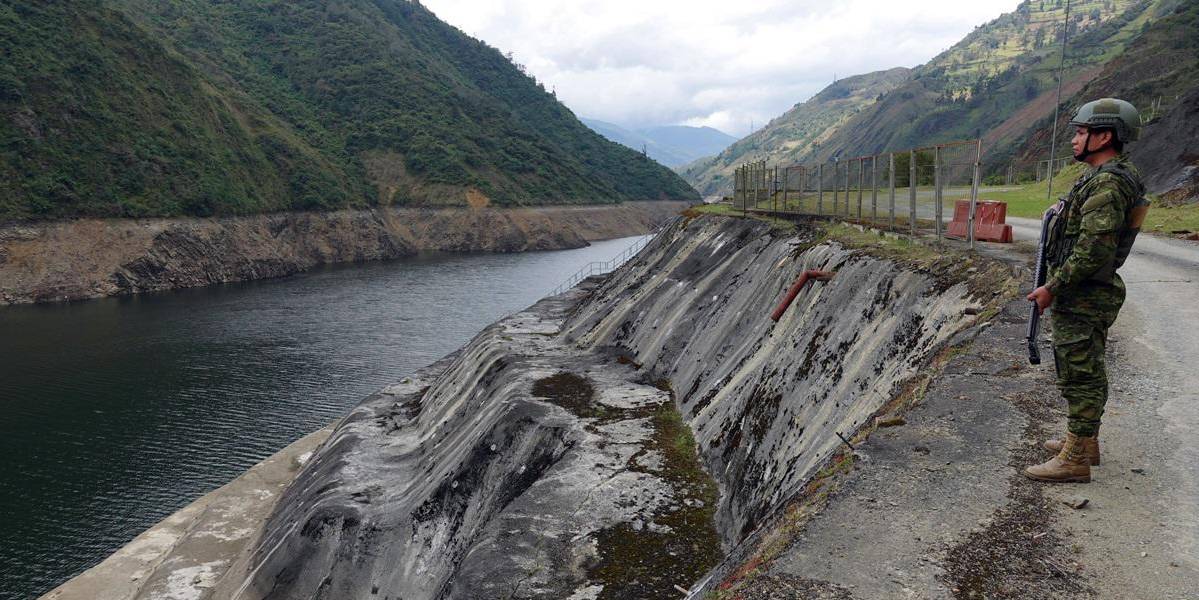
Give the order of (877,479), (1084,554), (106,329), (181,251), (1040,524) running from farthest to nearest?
1. (181,251)
2. (106,329)
3. (877,479)
4. (1040,524)
5. (1084,554)

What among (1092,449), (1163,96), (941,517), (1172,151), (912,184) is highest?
(1163,96)

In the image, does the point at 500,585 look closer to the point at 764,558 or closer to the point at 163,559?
the point at 764,558

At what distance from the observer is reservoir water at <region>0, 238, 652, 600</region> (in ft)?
91.3

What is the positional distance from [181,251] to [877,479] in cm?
8885

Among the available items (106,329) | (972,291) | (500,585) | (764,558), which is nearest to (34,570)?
(500,585)

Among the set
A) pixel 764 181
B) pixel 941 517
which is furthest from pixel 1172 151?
pixel 941 517

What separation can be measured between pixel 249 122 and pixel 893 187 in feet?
378

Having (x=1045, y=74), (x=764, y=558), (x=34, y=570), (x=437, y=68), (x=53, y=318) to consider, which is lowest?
(x=34, y=570)

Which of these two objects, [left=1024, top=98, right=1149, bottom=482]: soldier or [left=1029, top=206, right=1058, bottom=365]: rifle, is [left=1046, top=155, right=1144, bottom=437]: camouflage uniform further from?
[left=1029, top=206, right=1058, bottom=365]: rifle

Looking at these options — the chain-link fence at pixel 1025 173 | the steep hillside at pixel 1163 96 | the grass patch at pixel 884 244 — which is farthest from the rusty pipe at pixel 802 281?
the chain-link fence at pixel 1025 173

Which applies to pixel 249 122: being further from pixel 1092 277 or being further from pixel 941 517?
pixel 1092 277

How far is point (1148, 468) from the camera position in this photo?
6504 mm

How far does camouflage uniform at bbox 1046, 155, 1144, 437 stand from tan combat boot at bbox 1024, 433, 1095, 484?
0.42 ft

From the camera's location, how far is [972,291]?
13.4 m
